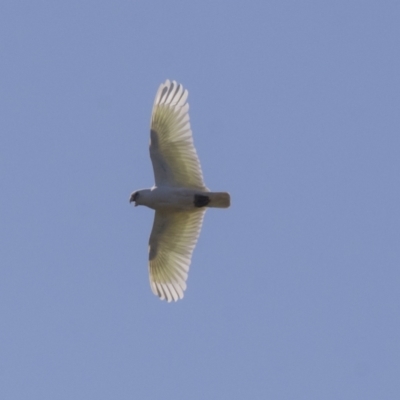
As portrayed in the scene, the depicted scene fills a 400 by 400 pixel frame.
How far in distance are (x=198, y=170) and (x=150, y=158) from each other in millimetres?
Result: 1010

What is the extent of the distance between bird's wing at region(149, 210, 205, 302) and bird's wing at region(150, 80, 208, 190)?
2.76 feet

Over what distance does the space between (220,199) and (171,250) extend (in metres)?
2.06

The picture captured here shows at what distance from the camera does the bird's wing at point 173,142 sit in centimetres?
3638

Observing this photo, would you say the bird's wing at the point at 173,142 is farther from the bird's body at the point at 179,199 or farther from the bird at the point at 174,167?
the bird's body at the point at 179,199

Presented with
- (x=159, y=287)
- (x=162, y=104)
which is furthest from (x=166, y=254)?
(x=162, y=104)

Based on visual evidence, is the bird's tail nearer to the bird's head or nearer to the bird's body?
the bird's body

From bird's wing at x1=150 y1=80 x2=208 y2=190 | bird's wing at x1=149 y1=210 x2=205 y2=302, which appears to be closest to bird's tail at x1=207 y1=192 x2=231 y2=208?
bird's wing at x1=150 y1=80 x2=208 y2=190

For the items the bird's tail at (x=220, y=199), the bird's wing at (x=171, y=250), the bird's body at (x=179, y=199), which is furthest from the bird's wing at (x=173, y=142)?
the bird's wing at (x=171, y=250)

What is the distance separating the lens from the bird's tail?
118 ft

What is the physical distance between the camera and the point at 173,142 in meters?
36.4

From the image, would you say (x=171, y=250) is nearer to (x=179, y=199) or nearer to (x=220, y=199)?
(x=179, y=199)

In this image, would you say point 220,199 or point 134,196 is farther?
point 134,196

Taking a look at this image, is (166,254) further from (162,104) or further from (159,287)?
(162,104)

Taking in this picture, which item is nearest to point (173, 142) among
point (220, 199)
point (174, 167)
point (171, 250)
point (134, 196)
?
point (174, 167)
